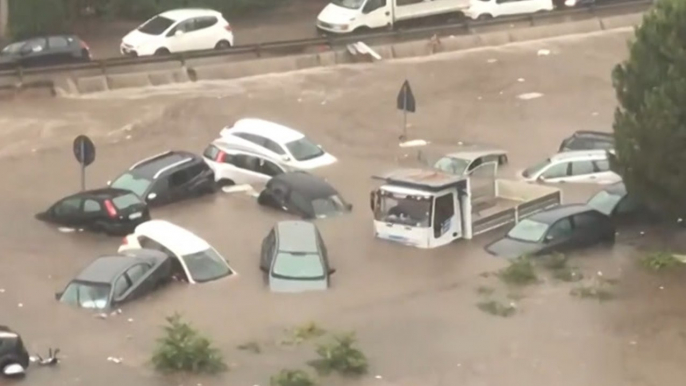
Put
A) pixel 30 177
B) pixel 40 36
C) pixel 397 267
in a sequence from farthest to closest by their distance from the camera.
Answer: pixel 40 36 → pixel 30 177 → pixel 397 267

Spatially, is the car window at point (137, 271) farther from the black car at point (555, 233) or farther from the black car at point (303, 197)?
the black car at point (555, 233)

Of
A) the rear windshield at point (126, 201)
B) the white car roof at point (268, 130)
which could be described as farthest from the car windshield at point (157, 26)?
the rear windshield at point (126, 201)

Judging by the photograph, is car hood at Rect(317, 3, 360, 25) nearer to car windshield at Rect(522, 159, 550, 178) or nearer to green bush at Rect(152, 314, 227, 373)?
car windshield at Rect(522, 159, 550, 178)

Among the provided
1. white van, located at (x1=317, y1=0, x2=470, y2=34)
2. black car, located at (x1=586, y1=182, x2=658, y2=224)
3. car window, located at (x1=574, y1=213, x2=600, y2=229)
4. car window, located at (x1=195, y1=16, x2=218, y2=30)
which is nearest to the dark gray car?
car window, located at (x1=574, y1=213, x2=600, y2=229)

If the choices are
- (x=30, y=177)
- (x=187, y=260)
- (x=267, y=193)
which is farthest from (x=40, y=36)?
(x=187, y=260)

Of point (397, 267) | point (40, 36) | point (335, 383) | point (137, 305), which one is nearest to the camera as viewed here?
point (335, 383)

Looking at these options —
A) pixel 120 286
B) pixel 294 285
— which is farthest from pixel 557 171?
pixel 120 286

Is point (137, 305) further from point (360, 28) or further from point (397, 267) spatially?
point (360, 28)
